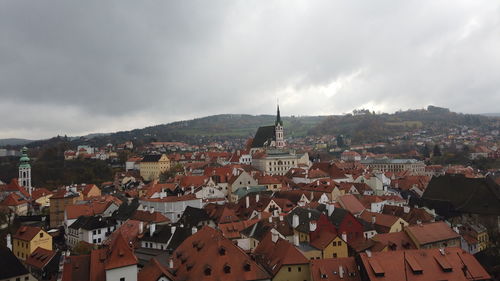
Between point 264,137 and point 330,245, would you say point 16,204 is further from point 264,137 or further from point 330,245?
point 264,137

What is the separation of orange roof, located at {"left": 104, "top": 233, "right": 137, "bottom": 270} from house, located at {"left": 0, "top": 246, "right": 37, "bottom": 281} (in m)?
10.4

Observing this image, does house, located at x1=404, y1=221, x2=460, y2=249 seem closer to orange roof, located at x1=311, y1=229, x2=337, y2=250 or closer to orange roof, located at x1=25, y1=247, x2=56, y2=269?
orange roof, located at x1=311, y1=229, x2=337, y2=250

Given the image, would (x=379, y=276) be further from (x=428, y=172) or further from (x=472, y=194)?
(x=428, y=172)

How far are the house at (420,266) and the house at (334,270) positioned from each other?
0.62 meters

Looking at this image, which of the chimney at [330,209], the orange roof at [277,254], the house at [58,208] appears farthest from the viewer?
the house at [58,208]

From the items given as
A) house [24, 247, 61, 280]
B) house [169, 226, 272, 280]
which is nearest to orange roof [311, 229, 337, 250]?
house [169, 226, 272, 280]

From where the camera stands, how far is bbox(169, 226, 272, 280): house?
91.3 feet

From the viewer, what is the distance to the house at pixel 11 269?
32312 mm

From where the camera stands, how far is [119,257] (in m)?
27.8

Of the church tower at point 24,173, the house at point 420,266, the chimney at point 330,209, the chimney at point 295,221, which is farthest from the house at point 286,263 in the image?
the church tower at point 24,173

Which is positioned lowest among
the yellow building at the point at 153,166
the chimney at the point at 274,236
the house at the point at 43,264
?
the house at the point at 43,264

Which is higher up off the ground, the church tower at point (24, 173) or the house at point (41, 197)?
the church tower at point (24, 173)

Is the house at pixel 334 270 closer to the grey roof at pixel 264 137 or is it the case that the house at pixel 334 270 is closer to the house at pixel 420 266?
the house at pixel 420 266

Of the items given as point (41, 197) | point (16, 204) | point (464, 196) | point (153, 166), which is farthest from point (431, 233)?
point (153, 166)
